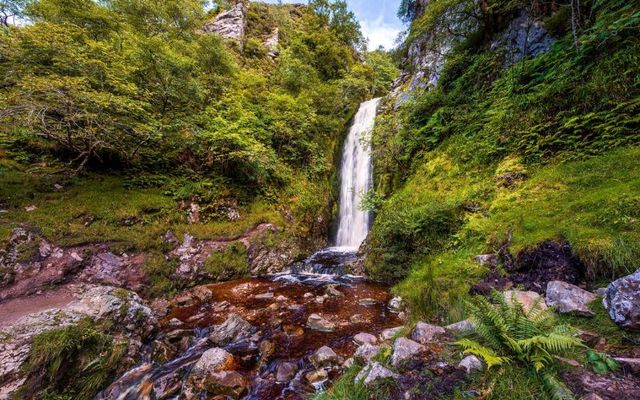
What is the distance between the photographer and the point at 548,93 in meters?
5.45

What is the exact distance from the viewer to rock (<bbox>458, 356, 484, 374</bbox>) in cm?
190

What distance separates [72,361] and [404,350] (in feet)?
14.0

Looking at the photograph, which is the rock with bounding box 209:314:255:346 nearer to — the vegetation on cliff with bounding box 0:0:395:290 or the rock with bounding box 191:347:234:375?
the rock with bounding box 191:347:234:375

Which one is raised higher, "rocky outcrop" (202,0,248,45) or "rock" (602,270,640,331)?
"rocky outcrop" (202,0,248,45)

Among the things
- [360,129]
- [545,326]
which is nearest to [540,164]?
[545,326]

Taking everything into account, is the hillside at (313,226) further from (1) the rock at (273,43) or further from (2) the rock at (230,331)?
(1) the rock at (273,43)

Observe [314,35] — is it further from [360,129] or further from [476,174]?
[476,174]

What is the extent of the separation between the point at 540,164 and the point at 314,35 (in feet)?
61.8

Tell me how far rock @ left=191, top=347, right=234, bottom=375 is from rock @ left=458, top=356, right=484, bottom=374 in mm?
3060

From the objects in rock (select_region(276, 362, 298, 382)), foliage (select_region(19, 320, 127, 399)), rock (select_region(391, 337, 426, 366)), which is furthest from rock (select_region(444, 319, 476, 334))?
foliage (select_region(19, 320, 127, 399))

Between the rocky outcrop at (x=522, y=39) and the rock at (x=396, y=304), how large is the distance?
736 cm

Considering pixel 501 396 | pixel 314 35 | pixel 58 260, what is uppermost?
pixel 314 35

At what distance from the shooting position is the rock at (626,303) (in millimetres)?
1848

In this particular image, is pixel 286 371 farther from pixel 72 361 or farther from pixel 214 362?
pixel 72 361
